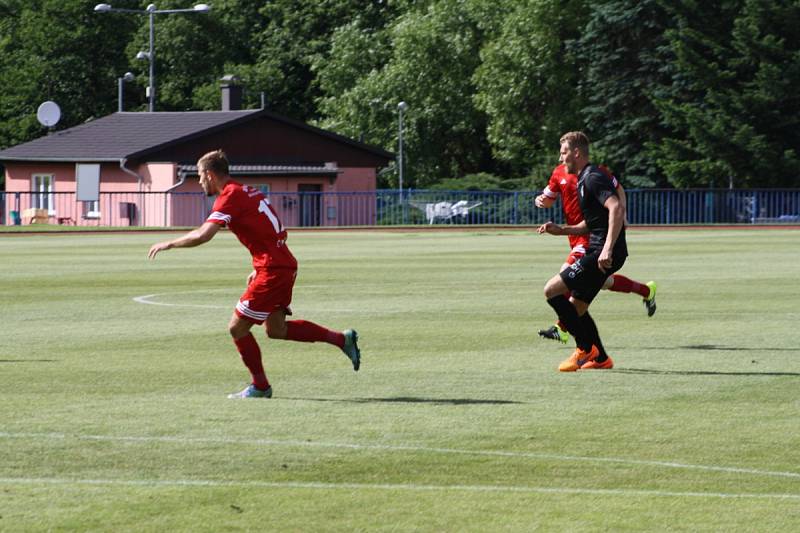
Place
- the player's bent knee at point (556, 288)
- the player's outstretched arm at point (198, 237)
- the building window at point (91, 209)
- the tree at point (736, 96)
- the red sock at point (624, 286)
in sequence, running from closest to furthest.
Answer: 1. the player's outstretched arm at point (198, 237)
2. the player's bent knee at point (556, 288)
3. the red sock at point (624, 286)
4. the building window at point (91, 209)
5. the tree at point (736, 96)

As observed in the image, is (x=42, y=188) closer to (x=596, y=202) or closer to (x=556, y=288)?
(x=556, y=288)

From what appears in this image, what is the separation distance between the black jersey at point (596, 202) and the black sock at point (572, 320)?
0.47m

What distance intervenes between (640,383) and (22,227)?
44.3 m

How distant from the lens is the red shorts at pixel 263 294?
35.5ft

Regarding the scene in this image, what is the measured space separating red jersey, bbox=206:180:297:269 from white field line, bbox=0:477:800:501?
10.3 feet

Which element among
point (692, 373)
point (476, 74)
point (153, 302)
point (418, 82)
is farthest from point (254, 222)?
point (418, 82)

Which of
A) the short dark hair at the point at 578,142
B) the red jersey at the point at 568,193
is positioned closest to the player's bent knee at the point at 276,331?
the short dark hair at the point at 578,142

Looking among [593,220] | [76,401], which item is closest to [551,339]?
[593,220]

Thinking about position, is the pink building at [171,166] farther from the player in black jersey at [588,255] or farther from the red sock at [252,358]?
the red sock at [252,358]

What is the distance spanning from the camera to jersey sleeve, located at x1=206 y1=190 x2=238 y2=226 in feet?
34.9

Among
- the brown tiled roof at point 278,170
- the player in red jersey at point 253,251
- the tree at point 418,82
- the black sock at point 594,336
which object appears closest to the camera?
the player in red jersey at point 253,251

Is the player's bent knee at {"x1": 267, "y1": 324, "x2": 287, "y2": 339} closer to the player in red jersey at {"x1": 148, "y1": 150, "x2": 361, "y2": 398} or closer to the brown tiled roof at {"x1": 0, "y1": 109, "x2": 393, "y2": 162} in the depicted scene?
the player in red jersey at {"x1": 148, "y1": 150, "x2": 361, "y2": 398}

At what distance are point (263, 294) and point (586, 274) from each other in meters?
3.06

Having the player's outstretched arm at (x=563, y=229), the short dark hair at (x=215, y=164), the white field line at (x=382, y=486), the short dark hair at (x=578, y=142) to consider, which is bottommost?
the white field line at (x=382, y=486)
